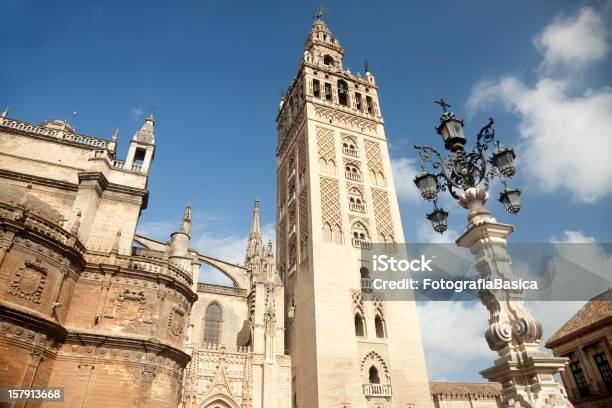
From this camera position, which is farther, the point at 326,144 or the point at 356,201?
the point at 326,144

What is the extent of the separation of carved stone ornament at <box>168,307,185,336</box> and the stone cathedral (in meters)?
0.08

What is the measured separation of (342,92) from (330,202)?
41.5 feet

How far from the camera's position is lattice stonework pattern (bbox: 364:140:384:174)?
30281 mm

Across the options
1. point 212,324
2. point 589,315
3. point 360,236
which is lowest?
point 589,315

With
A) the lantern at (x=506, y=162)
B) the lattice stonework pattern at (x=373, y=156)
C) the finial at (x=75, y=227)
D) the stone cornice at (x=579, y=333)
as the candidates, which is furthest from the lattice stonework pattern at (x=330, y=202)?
the lantern at (x=506, y=162)

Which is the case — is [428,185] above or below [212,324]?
below

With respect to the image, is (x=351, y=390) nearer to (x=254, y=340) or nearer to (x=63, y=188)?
(x=254, y=340)

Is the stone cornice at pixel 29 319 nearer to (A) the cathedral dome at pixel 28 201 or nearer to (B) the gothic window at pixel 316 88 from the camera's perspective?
(A) the cathedral dome at pixel 28 201

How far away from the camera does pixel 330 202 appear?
26.9 metres

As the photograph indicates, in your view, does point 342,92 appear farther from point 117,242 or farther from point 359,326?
point 117,242

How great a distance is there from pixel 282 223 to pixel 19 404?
2093 centimetres

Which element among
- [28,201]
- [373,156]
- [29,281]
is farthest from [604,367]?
[28,201]

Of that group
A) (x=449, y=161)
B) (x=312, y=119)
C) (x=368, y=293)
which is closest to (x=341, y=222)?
(x=368, y=293)

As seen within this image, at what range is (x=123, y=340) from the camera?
15.3m
